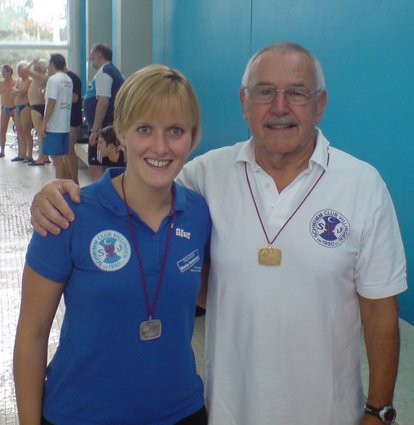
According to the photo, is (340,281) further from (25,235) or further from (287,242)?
(25,235)

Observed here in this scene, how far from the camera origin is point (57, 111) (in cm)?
745

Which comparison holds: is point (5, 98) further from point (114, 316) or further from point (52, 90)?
Result: point (114, 316)

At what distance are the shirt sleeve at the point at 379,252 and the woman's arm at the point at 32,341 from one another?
764 mm

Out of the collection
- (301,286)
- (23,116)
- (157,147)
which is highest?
(157,147)

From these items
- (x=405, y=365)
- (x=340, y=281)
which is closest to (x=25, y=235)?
(x=405, y=365)

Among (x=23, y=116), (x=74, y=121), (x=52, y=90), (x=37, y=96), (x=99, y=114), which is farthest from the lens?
(x=23, y=116)

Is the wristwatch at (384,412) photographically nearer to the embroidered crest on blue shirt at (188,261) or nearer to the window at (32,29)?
the embroidered crest on blue shirt at (188,261)

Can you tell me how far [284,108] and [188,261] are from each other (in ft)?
1.53

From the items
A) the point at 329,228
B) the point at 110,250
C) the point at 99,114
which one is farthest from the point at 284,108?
the point at 99,114

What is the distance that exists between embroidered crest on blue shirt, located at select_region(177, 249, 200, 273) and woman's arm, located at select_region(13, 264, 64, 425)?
0.29 metres

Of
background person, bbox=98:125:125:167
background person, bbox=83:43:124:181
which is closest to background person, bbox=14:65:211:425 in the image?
background person, bbox=98:125:125:167

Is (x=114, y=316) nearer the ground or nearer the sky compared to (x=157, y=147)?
nearer the ground

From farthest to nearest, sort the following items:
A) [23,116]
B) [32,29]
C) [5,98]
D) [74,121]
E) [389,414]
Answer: [32,29] < [5,98] < [23,116] < [74,121] < [389,414]

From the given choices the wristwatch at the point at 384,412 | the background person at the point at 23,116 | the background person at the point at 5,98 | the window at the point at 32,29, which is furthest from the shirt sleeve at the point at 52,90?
the window at the point at 32,29
